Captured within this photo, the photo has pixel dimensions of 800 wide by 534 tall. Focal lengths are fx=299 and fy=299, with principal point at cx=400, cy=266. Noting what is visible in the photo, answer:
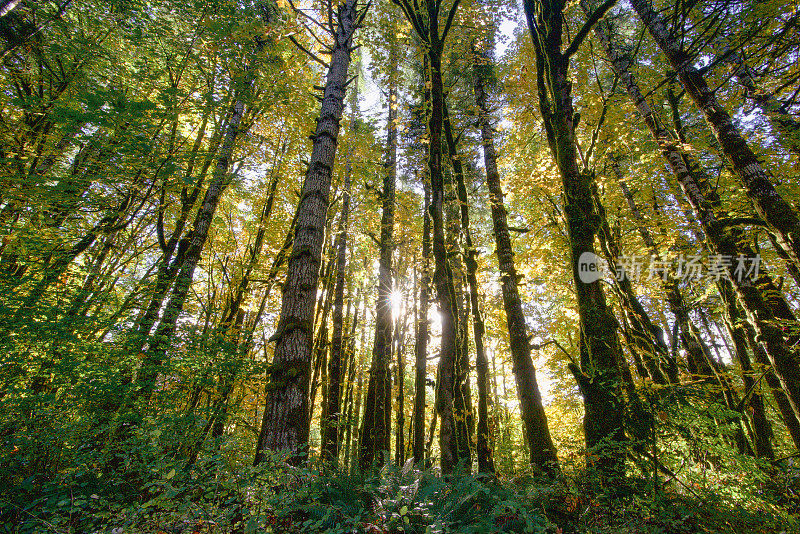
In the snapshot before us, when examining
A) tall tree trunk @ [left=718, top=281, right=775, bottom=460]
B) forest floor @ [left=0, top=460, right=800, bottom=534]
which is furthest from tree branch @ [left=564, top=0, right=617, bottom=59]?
tall tree trunk @ [left=718, top=281, right=775, bottom=460]

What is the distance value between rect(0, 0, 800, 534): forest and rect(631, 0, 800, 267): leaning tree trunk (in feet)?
0.10

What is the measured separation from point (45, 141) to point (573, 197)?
10043mm

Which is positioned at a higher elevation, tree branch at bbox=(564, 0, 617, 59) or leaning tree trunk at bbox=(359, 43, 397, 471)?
tree branch at bbox=(564, 0, 617, 59)

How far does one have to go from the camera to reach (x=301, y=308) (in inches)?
142

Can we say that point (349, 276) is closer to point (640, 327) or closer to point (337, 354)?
point (337, 354)

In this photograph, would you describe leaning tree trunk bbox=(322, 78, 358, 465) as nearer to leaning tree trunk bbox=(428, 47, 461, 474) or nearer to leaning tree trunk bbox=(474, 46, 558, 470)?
leaning tree trunk bbox=(428, 47, 461, 474)

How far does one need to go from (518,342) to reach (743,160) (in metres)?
4.82

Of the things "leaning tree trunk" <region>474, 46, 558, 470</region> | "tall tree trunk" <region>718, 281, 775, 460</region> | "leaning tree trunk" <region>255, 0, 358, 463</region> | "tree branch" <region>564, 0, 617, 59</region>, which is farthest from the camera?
"tall tree trunk" <region>718, 281, 775, 460</region>

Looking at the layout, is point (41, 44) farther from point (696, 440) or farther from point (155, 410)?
point (696, 440)

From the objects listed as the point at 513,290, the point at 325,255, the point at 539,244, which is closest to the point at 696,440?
the point at 513,290

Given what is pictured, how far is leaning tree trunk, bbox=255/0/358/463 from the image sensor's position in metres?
3.09

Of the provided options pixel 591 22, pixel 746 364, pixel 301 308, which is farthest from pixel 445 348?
pixel 746 364

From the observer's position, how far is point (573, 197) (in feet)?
12.1

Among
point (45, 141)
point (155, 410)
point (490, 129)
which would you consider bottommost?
point (155, 410)
